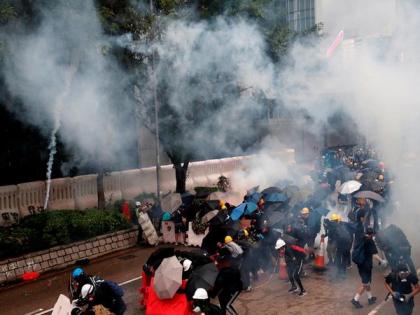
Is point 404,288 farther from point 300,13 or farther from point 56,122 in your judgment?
point 300,13

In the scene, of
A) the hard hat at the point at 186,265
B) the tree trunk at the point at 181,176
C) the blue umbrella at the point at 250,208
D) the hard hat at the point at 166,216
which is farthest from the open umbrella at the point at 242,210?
the tree trunk at the point at 181,176

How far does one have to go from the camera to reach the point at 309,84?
594 inches

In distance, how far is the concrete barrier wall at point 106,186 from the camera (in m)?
12.6

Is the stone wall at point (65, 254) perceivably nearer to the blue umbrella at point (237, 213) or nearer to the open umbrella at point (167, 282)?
the blue umbrella at point (237, 213)

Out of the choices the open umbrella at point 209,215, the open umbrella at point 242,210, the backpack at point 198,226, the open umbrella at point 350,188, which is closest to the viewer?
the open umbrella at point 242,210

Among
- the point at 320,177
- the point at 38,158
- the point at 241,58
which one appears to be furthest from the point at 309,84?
the point at 38,158

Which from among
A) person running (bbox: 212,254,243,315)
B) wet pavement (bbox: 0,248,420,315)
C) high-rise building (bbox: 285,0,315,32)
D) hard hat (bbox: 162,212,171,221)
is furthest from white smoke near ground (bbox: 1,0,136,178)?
high-rise building (bbox: 285,0,315,32)

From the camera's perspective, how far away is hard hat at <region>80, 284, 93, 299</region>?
5996mm

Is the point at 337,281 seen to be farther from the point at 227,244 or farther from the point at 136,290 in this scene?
the point at 136,290

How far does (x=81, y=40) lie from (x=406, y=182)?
15.4 metres

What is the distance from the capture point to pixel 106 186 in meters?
15.1

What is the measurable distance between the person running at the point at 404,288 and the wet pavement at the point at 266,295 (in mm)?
1260

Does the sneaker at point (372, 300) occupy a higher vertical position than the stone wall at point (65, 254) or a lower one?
lower

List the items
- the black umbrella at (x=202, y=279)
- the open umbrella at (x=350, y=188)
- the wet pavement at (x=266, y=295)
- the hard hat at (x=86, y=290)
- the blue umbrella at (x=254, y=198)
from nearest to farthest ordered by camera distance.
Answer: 1. the hard hat at (x=86, y=290)
2. the black umbrella at (x=202, y=279)
3. the wet pavement at (x=266, y=295)
4. the blue umbrella at (x=254, y=198)
5. the open umbrella at (x=350, y=188)
